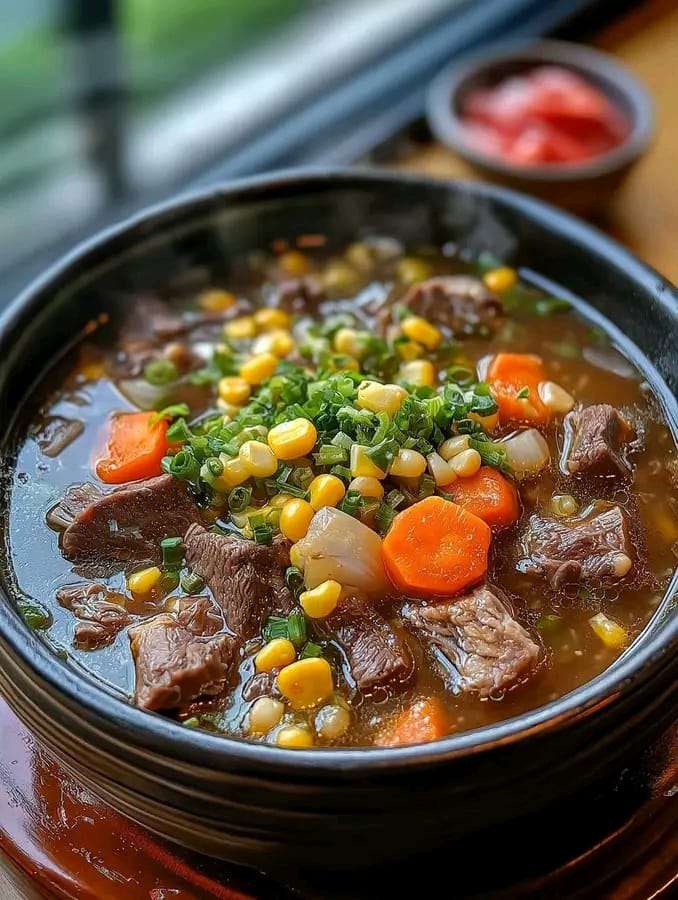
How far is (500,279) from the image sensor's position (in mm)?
2951

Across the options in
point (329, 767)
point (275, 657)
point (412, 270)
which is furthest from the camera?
point (412, 270)

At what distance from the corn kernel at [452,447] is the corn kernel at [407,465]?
83 millimetres

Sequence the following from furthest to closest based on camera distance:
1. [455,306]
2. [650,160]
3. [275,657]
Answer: [650,160] → [455,306] → [275,657]

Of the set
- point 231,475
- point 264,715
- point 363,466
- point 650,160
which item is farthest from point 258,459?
point 650,160

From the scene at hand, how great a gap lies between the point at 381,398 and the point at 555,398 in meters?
0.53

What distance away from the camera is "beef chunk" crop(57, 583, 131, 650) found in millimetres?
2055

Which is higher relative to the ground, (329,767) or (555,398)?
(329,767)

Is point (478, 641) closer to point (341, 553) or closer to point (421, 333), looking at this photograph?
point (341, 553)

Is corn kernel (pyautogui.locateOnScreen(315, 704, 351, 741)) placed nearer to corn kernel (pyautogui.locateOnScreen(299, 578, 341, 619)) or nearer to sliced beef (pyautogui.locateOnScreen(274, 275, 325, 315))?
corn kernel (pyautogui.locateOnScreen(299, 578, 341, 619))

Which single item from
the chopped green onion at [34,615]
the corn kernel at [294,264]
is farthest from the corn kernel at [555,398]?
the chopped green onion at [34,615]

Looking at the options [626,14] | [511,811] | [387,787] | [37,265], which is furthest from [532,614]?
[626,14]

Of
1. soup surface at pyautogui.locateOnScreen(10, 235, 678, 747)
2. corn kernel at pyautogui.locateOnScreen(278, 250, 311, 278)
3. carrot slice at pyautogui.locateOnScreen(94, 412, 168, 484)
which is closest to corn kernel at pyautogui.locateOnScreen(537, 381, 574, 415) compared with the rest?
soup surface at pyautogui.locateOnScreen(10, 235, 678, 747)

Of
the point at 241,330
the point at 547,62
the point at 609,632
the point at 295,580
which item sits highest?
the point at 547,62

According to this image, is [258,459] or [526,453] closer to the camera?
[258,459]
